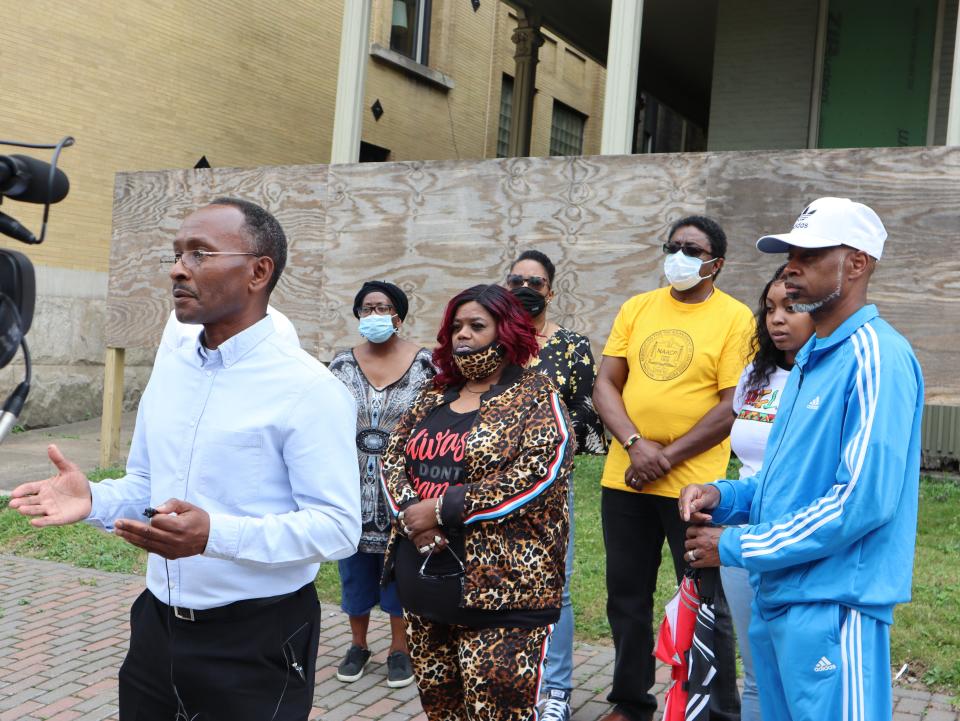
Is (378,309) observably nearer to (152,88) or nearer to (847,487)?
(847,487)

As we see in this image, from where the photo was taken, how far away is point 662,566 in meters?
→ 7.45

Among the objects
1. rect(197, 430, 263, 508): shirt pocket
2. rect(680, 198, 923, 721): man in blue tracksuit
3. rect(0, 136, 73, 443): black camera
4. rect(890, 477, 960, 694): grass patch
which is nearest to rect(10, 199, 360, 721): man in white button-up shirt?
rect(197, 430, 263, 508): shirt pocket

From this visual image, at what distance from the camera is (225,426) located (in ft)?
8.67

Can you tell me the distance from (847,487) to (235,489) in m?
1.55

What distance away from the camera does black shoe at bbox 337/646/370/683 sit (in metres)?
5.33

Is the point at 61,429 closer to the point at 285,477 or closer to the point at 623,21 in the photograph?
the point at 623,21

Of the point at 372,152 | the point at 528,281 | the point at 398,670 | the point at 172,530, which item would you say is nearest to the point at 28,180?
the point at 172,530

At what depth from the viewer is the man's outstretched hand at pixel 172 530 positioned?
229 cm

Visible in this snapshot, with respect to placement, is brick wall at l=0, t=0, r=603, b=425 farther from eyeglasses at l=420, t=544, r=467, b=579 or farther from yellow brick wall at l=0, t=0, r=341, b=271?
eyeglasses at l=420, t=544, r=467, b=579

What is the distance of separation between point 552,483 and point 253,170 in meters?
6.31

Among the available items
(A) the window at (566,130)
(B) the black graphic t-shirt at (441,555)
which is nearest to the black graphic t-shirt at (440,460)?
(B) the black graphic t-shirt at (441,555)

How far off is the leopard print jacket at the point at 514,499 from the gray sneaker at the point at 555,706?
3.38ft

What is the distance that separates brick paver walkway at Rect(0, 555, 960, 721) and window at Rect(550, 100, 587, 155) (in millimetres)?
17704

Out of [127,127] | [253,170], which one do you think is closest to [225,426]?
[253,170]
